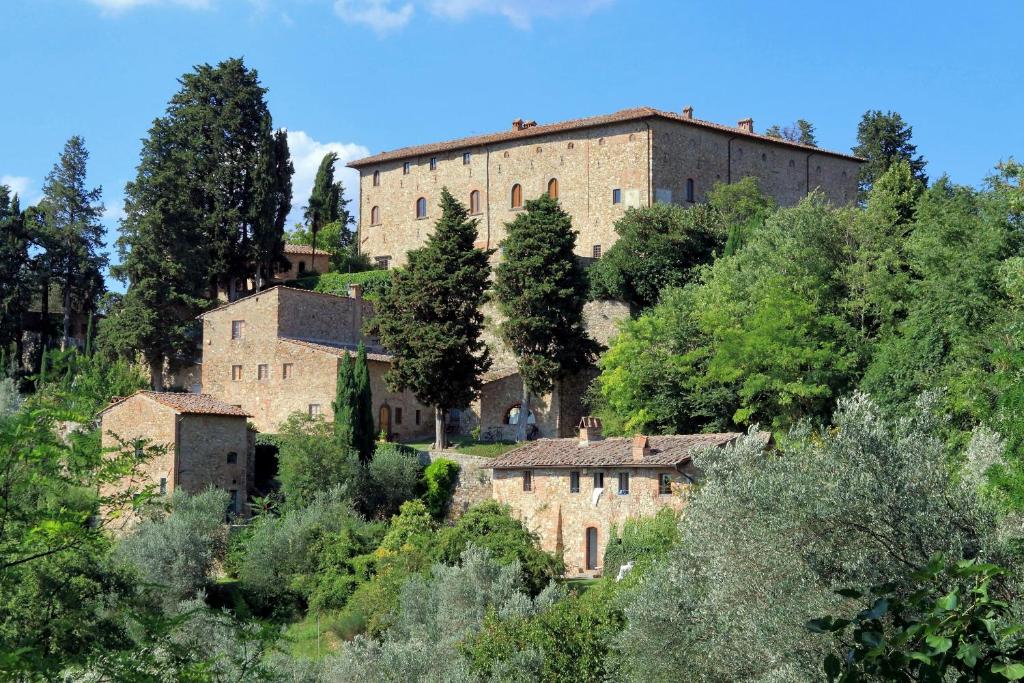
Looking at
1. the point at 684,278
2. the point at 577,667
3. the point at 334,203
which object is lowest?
the point at 577,667

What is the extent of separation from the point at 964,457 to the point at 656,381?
16.0m

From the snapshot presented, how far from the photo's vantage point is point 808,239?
139 feet

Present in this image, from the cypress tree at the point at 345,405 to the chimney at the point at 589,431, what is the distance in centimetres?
750

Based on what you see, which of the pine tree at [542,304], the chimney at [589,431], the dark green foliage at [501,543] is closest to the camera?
the dark green foliage at [501,543]

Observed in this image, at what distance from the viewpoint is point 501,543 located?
109 feet

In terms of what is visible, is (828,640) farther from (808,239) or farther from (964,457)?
(808,239)

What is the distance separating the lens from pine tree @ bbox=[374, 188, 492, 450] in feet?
140

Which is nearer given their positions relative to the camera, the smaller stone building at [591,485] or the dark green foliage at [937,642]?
the dark green foliage at [937,642]

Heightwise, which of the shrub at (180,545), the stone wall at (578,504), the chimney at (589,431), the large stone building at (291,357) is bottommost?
the shrub at (180,545)

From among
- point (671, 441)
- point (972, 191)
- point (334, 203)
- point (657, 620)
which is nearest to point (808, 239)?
point (972, 191)

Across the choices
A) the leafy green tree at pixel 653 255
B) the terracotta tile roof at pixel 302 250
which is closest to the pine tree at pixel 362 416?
the leafy green tree at pixel 653 255

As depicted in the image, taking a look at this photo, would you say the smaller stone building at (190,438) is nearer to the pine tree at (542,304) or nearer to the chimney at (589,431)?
the pine tree at (542,304)

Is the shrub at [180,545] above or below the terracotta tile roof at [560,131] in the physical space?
below

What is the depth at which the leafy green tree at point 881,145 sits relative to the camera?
7100cm
